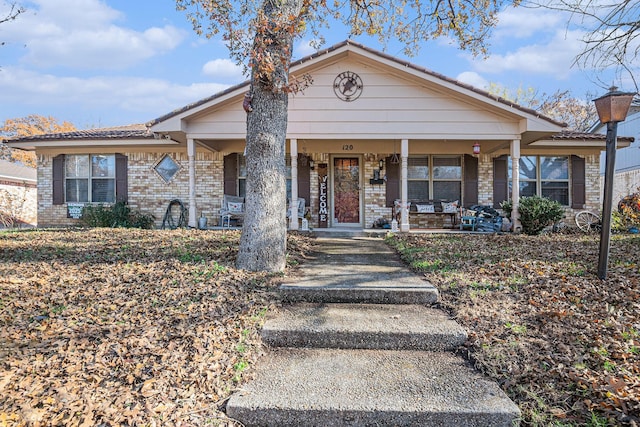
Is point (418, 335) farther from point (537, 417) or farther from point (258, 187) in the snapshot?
point (258, 187)

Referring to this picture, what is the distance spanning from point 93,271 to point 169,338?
2323 mm

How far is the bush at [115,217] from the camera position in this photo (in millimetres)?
9695

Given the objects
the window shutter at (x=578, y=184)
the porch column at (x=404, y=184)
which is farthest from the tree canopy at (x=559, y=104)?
the porch column at (x=404, y=184)

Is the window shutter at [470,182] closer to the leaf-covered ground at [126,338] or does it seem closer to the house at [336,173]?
the house at [336,173]

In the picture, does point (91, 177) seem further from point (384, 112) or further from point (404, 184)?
point (404, 184)

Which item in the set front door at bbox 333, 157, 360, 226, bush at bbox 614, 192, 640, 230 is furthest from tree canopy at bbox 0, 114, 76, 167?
bush at bbox 614, 192, 640, 230

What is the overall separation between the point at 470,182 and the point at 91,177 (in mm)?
11144

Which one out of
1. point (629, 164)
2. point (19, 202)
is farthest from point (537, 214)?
point (19, 202)

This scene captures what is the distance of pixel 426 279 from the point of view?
4.17 metres

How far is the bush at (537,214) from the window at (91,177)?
11138mm

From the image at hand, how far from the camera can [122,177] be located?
409 inches

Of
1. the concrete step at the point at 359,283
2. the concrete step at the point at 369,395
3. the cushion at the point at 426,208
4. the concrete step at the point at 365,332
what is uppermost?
the cushion at the point at 426,208

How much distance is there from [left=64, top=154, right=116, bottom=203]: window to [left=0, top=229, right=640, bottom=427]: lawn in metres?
6.12

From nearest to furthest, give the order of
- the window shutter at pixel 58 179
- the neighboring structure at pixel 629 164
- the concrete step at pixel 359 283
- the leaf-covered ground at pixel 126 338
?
the leaf-covered ground at pixel 126 338
the concrete step at pixel 359 283
the window shutter at pixel 58 179
the neighboring structure at pixel 629 164
